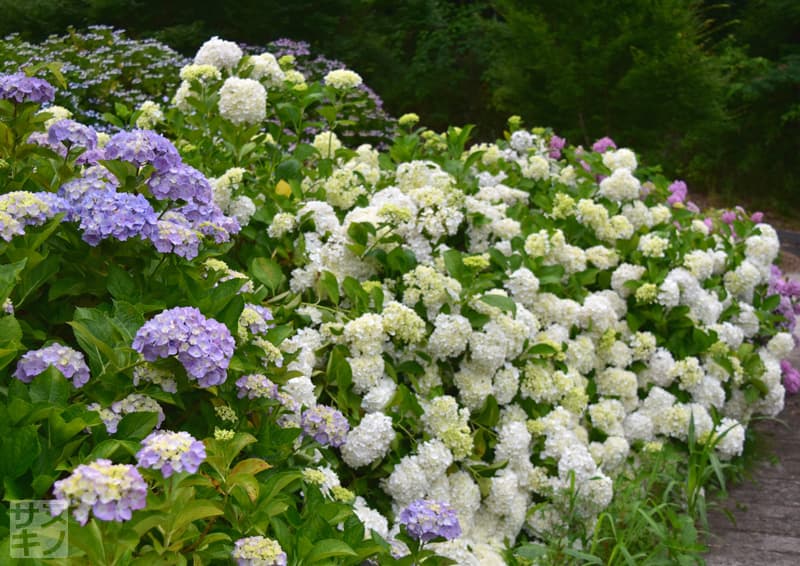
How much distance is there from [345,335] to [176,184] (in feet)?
2.57

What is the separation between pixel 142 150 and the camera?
1.70 m

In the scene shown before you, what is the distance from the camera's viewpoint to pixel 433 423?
8.09 feet

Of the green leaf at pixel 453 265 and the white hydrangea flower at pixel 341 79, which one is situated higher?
the white hydrangea flower at pixel 341 79

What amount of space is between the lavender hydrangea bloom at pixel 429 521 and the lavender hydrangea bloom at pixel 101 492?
76 cm

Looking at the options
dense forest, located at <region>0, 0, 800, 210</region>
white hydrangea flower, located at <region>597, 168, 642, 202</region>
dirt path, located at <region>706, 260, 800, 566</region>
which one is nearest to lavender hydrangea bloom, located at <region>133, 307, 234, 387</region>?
dirt path, located at <region>706, 260, 800, 566</region>

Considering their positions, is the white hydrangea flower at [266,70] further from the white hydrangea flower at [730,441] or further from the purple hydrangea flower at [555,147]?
the white hydrangea flower at [730,441]

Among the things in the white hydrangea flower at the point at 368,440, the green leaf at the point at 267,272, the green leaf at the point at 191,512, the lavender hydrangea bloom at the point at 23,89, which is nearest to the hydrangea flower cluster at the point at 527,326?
the white hydrangea flower at the point at 368,440

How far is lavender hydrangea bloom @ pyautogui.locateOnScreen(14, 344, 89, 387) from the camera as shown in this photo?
150 cm

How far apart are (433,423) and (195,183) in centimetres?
107

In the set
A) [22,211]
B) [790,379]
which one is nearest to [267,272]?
[22,211]

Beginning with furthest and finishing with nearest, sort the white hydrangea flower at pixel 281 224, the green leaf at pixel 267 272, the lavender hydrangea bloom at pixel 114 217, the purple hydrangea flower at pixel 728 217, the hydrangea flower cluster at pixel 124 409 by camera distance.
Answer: the purple hydrangea flower at pixel 728 217
the white hydrangea flower at pixel 281 224
the green leaf at pixel 267 272
the lavender hydrangea bloom at pixel 114 217
the hydrangea flower cluster at pixel 124 409

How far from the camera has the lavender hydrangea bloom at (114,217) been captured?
1592 mm

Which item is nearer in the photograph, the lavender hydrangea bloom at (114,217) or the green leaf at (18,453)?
the green leaf at (18,453)

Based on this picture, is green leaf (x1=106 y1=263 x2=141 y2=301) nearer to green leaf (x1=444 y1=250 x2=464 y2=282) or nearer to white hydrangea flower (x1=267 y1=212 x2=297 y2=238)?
white hydrangea flower (x1=267 y1=212 x2=297 y2=238)
